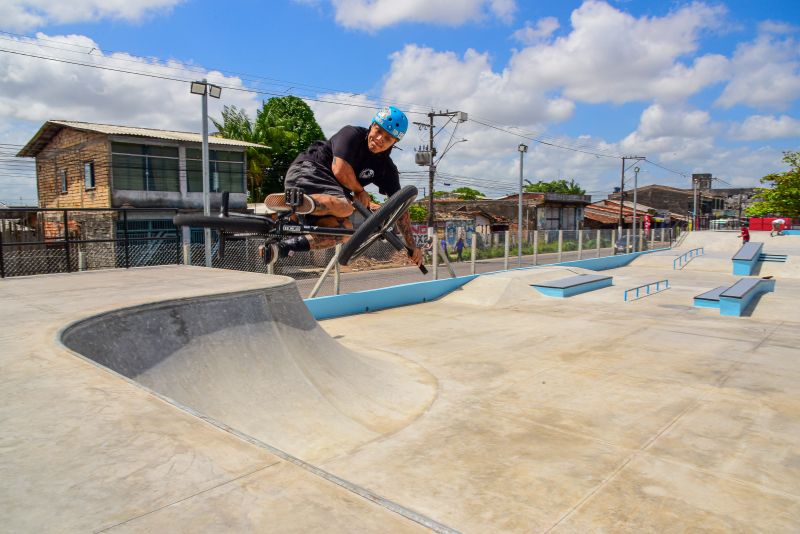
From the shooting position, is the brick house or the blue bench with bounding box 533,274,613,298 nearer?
the blue bench with bounding box 533,274,613,298

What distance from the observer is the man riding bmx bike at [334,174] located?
6691 mm

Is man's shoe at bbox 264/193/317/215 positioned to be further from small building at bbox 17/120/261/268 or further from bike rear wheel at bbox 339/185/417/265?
small building at bbox 17/120/261/268

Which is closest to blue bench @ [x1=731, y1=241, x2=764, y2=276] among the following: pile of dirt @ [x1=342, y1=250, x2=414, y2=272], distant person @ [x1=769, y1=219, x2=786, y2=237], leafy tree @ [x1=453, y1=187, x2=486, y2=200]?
distant person @ [x1=769, y1=219, x2=786, y2=237]

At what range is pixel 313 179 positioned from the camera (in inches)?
267

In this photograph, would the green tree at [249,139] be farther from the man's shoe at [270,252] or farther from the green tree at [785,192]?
the green tree at [785,192]

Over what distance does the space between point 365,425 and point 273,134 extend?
2976 centimetres

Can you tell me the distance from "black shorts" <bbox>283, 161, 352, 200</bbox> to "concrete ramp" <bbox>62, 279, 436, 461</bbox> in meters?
1.29

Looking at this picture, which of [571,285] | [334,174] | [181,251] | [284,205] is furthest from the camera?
[571,285]

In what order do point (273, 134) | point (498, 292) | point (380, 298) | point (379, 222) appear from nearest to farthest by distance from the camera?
point (379, 222), point (380, 298), point (498, 292), point (273, 134)

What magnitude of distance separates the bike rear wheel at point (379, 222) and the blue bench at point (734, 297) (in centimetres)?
986

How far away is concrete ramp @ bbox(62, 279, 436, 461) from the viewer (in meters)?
A: 4.66

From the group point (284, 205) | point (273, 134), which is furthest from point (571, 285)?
point (273, 134)

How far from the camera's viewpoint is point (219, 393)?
4961 mm

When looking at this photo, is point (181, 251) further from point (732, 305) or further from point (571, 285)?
point (732, 305)
